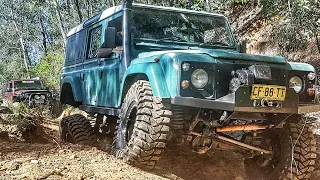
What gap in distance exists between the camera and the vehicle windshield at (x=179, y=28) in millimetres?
4969

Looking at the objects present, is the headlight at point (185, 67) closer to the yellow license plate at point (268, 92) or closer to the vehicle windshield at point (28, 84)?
the yellow license plate at point (268, 92)

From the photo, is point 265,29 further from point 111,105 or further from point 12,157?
point 12,157

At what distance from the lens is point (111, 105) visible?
17.1 feet

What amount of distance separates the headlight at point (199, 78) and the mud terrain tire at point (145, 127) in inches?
14.6

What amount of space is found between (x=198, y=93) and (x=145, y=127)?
62 centimetres

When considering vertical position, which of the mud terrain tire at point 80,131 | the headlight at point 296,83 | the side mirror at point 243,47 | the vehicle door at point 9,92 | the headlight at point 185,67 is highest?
the side mirror at point 243,47

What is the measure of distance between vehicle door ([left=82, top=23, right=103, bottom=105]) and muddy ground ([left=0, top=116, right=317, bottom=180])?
2.95ft

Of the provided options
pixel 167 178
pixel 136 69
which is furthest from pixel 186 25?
pixel 167 178

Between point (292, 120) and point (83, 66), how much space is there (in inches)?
142

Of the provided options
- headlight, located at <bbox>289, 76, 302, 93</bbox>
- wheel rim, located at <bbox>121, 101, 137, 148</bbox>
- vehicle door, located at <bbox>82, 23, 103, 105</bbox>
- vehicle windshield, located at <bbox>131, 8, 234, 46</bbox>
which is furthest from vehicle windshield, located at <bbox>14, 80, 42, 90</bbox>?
headlight, located at <bbox>289, 76, 302, 93</bbox>

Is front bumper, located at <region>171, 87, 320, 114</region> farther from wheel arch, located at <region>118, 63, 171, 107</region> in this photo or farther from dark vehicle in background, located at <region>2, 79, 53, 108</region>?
dark vehicle in background, located at <region>2, 79, 53, 108</region>

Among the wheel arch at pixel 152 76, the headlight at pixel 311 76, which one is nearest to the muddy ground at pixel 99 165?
the wheel arch at pixel 152 76

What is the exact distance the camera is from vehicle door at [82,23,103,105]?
5777 mm

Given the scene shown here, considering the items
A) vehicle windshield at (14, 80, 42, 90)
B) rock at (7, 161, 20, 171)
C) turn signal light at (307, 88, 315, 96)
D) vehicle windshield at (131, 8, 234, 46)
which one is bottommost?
vehicle windshield at (14, 80, 42, 90)
